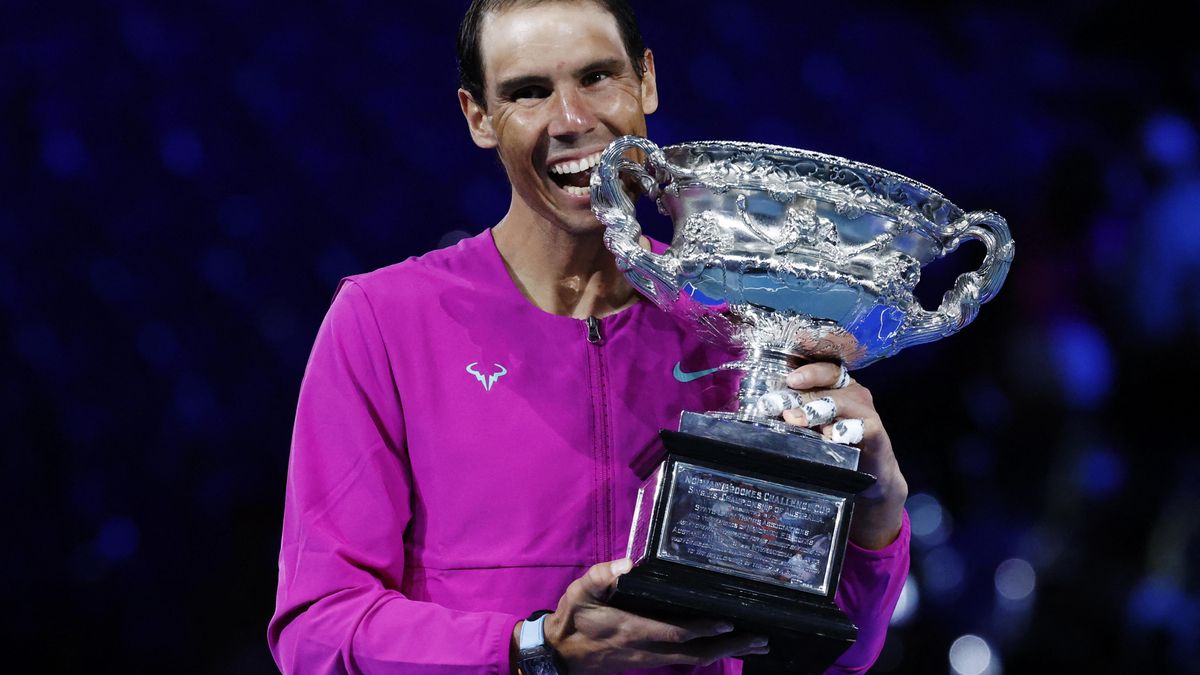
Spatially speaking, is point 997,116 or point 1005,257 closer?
point 1005,257

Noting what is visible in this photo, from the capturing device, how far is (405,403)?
1.54 metres

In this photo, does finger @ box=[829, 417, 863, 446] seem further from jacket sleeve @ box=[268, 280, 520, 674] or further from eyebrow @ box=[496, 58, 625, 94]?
eyebrow @ box=[496, 58, 625, 94]

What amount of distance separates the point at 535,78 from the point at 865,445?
1.89 ft

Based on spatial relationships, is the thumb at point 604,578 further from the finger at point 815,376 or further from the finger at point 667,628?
the finger at point 815,376

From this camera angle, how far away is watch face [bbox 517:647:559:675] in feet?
4.40

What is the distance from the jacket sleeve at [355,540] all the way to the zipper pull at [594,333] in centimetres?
24

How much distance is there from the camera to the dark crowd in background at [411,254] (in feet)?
8.89

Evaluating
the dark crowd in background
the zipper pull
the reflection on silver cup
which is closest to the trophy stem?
Result: the reflection on silver cup

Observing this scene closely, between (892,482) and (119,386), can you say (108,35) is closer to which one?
(119,386)

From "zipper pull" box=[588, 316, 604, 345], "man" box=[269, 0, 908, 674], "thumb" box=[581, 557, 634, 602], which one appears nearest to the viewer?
"thumb" box=[581, 557, 634, 602]

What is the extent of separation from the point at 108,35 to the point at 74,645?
1.32 m

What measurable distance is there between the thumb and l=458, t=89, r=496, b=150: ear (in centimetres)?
61

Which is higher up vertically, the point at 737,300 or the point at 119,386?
the point at 737,300

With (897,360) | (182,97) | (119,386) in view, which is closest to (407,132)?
(182,97)
